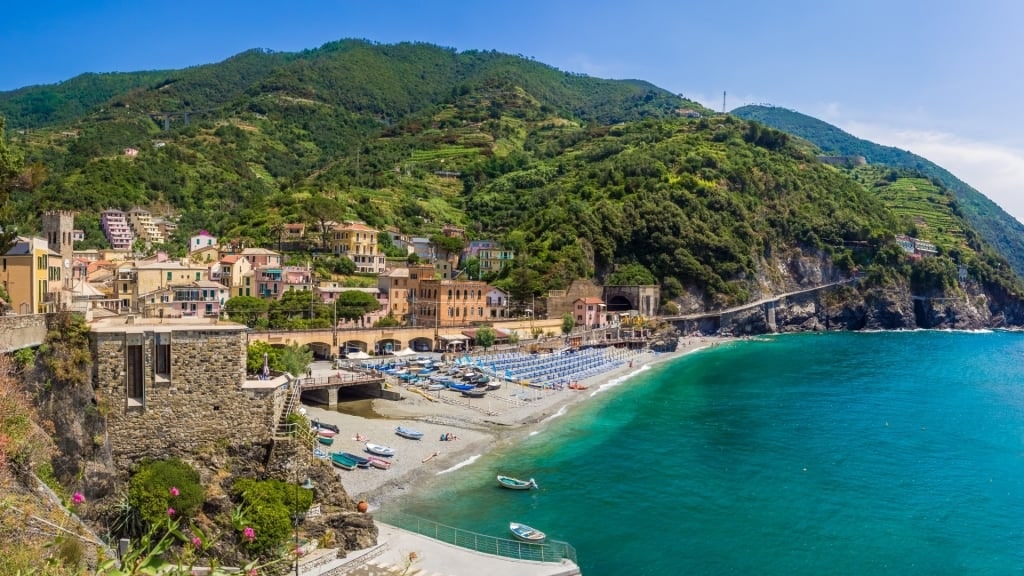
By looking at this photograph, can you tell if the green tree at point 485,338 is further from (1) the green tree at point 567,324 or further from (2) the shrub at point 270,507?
(2) the shrub at point 270,507

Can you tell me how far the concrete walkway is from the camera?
20641 mm

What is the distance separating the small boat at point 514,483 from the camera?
104ft

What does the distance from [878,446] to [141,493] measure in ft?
130

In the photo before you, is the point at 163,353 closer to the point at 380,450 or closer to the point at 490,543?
the point at 490,543

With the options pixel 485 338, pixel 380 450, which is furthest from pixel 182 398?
pixel 485 338

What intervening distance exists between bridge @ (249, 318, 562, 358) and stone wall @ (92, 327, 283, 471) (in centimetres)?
3509

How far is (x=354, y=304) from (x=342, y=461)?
3589cm

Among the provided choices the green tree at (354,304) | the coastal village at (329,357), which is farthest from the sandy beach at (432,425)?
the green tree at (354,304)

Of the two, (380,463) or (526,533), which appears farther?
(380,463)

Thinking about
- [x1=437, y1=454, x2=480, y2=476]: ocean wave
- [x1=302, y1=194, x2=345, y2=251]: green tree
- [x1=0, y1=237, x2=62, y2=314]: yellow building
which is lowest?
[x1=437, y1=454, x2=480, y2=476]: ocean wave

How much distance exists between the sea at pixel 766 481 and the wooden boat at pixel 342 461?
4.05 m

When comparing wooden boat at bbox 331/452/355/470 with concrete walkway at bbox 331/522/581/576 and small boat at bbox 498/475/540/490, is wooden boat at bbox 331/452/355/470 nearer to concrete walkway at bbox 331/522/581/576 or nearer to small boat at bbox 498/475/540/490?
small boat at bbox 498/475/540/490

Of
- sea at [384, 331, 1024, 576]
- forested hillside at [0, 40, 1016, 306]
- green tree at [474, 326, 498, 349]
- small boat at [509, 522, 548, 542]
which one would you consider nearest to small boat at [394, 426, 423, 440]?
sea at [384, 331, 1024, 576]

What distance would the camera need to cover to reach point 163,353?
19016mm
